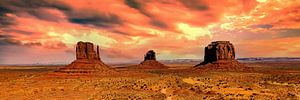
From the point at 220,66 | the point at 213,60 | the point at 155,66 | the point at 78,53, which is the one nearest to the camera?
the point at 78,53

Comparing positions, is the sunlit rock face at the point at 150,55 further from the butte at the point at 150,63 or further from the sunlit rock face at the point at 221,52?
the sunlit rock face at the point at 221,52

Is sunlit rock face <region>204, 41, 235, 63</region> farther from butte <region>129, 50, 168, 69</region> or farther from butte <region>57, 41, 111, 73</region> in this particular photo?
butte <region>129, 50, 168, 69</region>

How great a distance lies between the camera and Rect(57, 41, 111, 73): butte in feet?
339

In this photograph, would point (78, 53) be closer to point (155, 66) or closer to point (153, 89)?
point (153, 89)

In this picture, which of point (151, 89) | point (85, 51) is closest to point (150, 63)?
point (85, 51)

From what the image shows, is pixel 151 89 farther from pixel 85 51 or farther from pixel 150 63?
pixel 150 63

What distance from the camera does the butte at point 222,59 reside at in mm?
125500

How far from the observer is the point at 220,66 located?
410 feet

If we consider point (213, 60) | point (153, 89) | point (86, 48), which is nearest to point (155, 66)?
point (213, 60)

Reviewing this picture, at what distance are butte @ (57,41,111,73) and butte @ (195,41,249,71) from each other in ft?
135

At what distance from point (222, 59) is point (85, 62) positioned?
171ft

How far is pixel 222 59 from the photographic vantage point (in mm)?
129750

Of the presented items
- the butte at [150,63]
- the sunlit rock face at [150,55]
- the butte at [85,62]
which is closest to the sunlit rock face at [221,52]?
the butte at [85,62]

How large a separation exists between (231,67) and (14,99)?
302 feet
